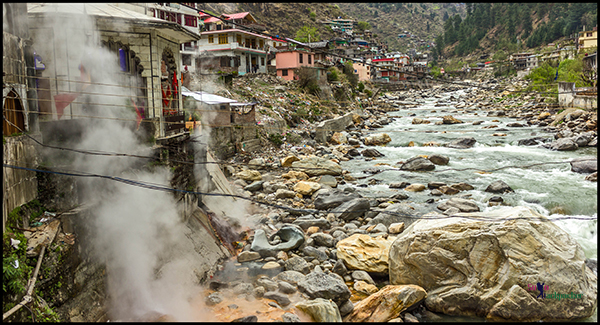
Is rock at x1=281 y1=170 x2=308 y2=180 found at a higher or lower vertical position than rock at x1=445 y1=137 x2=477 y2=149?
lower

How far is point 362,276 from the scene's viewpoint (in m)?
9.13

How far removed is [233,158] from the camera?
19531 mm

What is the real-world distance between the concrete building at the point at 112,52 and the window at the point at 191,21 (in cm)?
2231

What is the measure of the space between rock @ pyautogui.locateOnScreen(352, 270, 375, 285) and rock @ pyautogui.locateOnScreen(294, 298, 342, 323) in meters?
1.78

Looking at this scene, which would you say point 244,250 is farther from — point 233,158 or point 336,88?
point 336,88

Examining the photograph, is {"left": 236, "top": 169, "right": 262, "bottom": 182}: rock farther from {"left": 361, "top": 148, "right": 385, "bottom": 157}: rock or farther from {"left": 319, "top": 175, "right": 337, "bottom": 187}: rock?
{"left": 361, "top": 148, "right": 385, "bottom": 157}: rock

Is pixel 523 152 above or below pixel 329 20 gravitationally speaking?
below

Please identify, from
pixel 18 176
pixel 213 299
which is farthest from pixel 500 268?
pixel 18 176

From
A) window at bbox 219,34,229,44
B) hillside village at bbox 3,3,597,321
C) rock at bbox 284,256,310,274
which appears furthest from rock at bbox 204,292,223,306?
window at bbox 219,34,229,44

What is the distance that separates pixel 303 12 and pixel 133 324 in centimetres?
8934

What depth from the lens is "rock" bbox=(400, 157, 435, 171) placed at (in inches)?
782

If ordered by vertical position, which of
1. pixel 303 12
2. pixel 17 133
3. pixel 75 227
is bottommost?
pixel 75 227

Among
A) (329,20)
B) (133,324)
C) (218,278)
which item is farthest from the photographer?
(329,20)

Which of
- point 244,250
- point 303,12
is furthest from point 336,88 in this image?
point 303,12
